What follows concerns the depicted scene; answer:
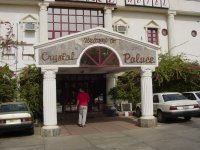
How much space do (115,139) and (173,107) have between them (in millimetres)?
4856

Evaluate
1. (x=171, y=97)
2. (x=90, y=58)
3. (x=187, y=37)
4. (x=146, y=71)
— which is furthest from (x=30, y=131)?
(x=187, y=37)

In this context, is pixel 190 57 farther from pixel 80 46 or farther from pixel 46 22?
pixel 80 46

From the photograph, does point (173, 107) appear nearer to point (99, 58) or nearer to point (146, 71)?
point (146, 71)

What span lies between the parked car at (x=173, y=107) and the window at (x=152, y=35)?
7.24 metres

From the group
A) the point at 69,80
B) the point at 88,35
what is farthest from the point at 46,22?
the point at 88,35

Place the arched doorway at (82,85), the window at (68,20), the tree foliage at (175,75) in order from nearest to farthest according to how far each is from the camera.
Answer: the tree foliage at (175,75) < the window at (68,20) < the arched doorway at (82,85)

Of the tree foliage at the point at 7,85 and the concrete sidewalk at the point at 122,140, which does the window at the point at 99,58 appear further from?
the tree foliage at the point at 7,85

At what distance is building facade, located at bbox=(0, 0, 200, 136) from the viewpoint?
14.4 metres

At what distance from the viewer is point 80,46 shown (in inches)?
579

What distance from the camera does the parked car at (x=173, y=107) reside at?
16.3 metres

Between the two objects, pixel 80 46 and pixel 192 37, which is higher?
pixel 192 37

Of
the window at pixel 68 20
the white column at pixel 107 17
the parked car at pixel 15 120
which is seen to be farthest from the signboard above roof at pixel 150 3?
the parked car at pixel 15 120

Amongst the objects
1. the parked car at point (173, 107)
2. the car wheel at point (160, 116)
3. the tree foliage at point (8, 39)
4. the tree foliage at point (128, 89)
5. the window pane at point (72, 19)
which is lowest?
the car wheel at point (160, 116)

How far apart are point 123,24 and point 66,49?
958 centimetres
